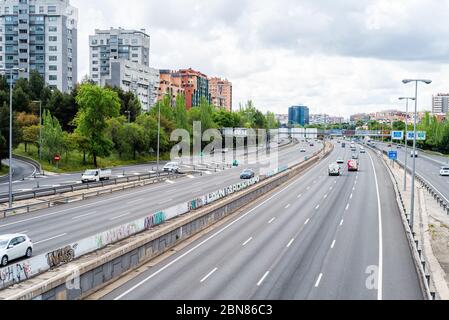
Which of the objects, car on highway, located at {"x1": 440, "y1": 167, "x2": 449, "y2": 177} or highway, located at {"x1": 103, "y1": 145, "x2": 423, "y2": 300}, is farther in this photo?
car on highway, located at {"x1": 440, "y1": 167, "x2": 449, "y2": 177}

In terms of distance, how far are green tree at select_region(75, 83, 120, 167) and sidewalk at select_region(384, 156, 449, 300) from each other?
4289cm

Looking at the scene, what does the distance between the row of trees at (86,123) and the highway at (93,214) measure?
839 inches

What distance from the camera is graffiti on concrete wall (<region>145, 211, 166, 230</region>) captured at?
29773mm

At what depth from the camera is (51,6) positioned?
447 feet

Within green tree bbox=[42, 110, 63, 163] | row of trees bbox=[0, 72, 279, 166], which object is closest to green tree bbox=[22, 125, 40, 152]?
row of trees bbox=[0, 72, 279, 166]

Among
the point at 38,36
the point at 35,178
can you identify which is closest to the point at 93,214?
the point at 35,178

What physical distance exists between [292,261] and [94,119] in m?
60.1

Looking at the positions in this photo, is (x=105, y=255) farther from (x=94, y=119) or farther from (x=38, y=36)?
(x=38, y=36)

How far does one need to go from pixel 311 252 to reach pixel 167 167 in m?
51.0

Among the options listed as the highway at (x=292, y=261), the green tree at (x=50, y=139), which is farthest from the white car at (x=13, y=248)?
the green tree at (x=50, y=139)

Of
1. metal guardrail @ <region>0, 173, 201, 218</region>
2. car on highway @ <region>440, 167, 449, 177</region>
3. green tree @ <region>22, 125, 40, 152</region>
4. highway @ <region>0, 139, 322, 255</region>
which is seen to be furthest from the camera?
car on highway @ <region>440, 167, 449, 177</region>

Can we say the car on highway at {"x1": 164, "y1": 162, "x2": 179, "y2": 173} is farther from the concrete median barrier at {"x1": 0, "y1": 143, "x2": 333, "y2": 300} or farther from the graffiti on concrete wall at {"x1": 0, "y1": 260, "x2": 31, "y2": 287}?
the graffiti on concrete wall at {"x1": 0, "y1": 260, "x2": 31, "y2": 287}

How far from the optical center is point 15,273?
18766 mm
